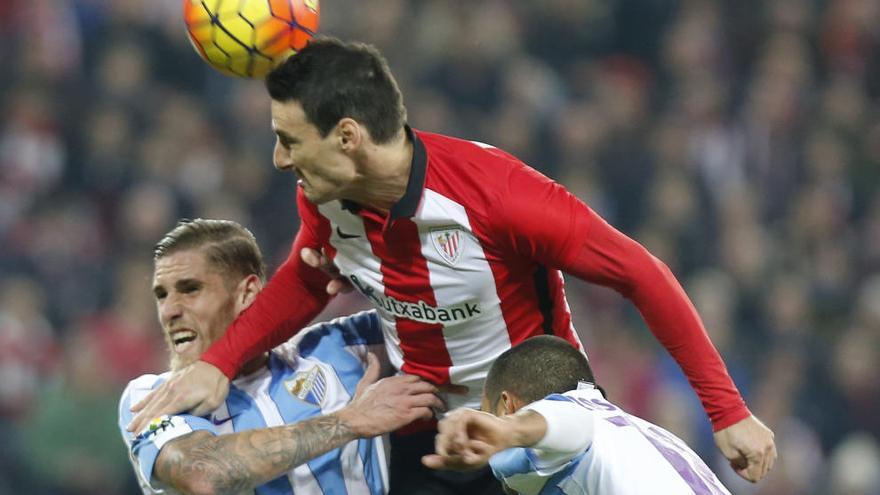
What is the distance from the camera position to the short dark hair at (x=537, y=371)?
11.2 feet

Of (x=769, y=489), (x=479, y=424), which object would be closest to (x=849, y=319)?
(x=769, y=489)

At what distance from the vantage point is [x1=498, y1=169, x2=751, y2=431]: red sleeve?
3.55 m

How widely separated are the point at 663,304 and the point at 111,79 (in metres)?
6.56

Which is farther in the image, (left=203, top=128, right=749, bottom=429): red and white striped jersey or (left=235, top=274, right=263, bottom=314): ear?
(left=235, top=274, right=263, bottom=314): ear

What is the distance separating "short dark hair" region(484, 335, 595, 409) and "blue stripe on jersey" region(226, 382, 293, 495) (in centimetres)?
77

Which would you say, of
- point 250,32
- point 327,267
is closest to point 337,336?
point 327,267

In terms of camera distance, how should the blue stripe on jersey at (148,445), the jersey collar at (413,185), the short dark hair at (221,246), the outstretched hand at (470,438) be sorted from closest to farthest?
the outstretched hand at (470,438) → the jersey collar at (413,185) → the blue stripe on jersey at (148,445) → the short dark hair at (221,246)

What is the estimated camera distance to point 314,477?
3984 mm

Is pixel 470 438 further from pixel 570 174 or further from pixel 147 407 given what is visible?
pixel 570 174

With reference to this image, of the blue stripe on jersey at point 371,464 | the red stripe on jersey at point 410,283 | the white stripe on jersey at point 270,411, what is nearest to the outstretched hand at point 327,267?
the red stripe on jersey at point 410,283

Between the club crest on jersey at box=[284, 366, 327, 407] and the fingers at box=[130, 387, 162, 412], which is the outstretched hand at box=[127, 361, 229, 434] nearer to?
the fingers at box=[130, 387, 162, 412]

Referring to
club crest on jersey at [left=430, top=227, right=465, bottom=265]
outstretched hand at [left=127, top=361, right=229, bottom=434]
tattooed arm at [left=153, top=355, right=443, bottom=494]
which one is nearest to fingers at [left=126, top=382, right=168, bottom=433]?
outstretched hand at [left=127, top=361, right=229, bottom=434]

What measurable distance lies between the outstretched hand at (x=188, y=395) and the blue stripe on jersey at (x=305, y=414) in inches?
8.1

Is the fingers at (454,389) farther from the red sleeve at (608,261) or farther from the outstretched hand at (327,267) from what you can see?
the red sleeve at (608,261)
